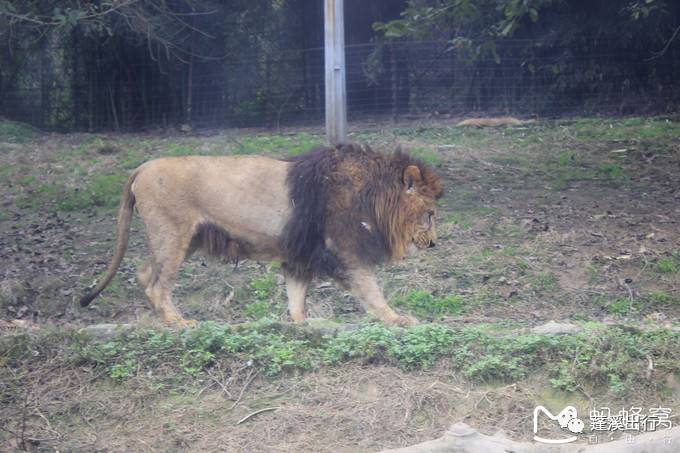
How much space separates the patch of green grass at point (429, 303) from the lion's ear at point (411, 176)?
118cm

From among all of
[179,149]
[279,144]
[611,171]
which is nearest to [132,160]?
[179,149]

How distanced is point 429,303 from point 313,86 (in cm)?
1011

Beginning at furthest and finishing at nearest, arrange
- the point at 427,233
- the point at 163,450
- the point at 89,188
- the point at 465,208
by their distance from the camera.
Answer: the point at 89,188 < the point at 465,208 < the point at 427,233 < the point at 163,450

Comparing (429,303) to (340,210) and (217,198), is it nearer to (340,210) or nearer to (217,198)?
(340,210)

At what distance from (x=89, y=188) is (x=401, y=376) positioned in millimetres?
7110

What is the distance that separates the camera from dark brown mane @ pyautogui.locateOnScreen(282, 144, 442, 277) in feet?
24.2

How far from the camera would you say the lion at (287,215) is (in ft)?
24.2

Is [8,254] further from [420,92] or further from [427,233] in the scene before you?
[420,92]

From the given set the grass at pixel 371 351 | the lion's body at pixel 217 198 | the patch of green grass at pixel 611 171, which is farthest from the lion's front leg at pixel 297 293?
the patch of green grass at pixel 611 171

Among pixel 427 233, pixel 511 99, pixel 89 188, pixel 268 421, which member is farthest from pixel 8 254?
pixel 511 99

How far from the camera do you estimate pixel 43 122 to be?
1797 cm

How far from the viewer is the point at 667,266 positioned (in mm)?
8859

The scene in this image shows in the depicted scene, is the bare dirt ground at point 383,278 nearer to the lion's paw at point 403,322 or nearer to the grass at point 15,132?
the grass at point 15,132

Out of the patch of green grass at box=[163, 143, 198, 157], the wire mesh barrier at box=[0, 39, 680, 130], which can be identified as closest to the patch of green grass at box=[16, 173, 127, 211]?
the patch of green grass at box=[163, 143, 198, 157]
